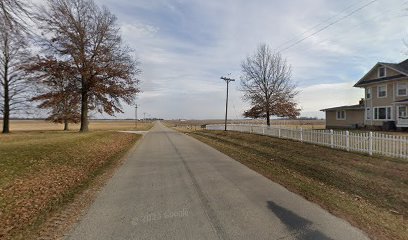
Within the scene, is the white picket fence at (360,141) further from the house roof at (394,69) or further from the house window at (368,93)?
the house window at (368,93)

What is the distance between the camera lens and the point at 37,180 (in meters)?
8.22

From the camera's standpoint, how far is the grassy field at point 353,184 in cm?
536

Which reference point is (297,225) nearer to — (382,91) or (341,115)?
(382,91)

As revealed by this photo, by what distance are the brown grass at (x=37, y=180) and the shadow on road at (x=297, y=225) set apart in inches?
166

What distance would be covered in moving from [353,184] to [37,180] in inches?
346

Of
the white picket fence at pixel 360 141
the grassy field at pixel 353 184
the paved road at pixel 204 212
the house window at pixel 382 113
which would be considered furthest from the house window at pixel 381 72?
the paved road at pixel 204 212

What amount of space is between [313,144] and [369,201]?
10.7m

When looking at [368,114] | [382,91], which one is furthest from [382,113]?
[382,91]

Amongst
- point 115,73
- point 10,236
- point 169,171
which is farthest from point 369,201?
point 115,73

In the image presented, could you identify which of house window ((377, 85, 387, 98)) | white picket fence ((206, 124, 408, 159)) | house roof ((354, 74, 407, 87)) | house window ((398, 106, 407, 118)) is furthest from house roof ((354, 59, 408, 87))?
white picket fence ((206, 124, 408, 159))

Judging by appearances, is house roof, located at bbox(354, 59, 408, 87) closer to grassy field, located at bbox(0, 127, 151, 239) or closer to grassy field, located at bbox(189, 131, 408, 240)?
grassy field, located at bbox(189, 131, 408, 240)

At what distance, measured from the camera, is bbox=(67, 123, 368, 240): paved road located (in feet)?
15.0

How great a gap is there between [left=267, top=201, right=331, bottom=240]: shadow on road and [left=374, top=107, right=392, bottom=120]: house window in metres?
30.5

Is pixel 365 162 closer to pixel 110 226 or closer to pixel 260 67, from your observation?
pixel 110 226
